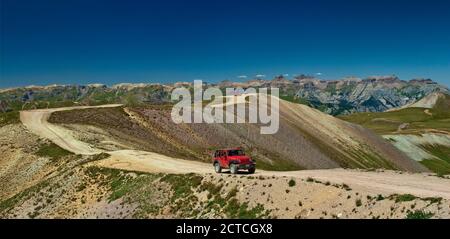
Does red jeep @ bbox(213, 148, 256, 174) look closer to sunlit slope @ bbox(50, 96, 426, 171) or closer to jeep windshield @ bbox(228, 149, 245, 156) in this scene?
jeep windshield @ bbox(228, 149, 245, 156)

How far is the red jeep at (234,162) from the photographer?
4334 cm

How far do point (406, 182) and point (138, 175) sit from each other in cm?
2417

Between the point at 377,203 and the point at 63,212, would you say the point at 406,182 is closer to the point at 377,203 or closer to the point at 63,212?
the point at 377,203

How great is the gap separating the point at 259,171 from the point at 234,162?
601 cm

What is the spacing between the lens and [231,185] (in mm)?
36156

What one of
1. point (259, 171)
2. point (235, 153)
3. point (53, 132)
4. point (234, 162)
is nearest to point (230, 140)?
point (53, 132)

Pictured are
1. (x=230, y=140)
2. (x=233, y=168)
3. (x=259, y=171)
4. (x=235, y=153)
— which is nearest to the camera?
(x=233, y=168)

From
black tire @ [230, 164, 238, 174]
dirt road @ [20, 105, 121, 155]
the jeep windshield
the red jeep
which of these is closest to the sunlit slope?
dirt road @ [20, 105, 121, 155]

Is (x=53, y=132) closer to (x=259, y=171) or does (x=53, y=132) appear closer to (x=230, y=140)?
(x=230, y=140)

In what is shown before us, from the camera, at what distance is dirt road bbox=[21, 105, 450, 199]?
102 ft

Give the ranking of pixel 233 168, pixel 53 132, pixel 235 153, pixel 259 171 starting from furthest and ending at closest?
1. pixel 53 132
2. pixel 259 171
3. pixel 235 153
4. pixel 233 168

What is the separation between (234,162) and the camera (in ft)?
143

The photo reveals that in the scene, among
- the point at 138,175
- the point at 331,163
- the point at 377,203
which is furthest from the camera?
the point at 331,163
